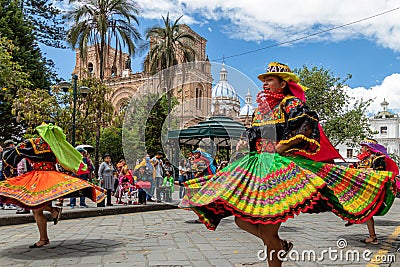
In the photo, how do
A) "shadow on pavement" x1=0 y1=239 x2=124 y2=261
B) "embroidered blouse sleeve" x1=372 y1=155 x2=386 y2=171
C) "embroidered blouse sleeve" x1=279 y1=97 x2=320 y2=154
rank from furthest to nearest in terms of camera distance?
1. "embroidered blouse sleeve" x1=372 y1=155 x2=386 y2=171
2. "shadow on pavement" x1=0 y1=239 x2=124 y2=261
3. "embroidered blouse sleeve" x1=279 y1=97 x2=320 y2=154

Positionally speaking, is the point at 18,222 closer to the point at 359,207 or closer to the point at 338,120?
the point at 359,207

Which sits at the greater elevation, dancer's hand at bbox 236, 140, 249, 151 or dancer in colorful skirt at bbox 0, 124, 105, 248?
dancer's hand at bbox 236, 140, 249, 151

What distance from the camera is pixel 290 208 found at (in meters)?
3.19

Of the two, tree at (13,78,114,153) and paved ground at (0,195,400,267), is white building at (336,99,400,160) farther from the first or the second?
paved ground at (0,195,400,267)

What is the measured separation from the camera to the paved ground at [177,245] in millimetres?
4809

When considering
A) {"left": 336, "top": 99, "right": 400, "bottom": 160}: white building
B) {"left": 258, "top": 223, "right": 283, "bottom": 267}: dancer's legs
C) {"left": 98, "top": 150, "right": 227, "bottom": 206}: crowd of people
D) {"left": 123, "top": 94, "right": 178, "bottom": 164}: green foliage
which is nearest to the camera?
{"left": 258, "top": 223, "right": 283, "bottom": 267}: dancer's legs

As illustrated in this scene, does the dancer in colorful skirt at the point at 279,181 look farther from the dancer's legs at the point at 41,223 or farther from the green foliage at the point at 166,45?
the green foliage at the point at 166,45

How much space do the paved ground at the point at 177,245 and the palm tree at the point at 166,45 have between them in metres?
14.7

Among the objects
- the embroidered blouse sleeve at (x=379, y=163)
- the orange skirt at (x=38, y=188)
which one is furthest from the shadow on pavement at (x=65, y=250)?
the embroidered blouse sleeve at (x=379, y=163)

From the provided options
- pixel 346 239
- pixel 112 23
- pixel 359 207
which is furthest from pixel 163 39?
pixel 359 207

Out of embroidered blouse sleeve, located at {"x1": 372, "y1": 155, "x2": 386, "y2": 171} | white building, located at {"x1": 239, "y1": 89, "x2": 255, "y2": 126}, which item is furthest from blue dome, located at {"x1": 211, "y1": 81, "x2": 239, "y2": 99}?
embroidered blouse sleeve, located at {"x1": 372, "y1": 155, "x2": 386, "y2": 171}

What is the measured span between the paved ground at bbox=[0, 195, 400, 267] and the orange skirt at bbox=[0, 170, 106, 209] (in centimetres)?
67

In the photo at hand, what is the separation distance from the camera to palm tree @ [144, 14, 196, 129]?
22094 millimetres

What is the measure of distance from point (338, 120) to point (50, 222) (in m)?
22.8
